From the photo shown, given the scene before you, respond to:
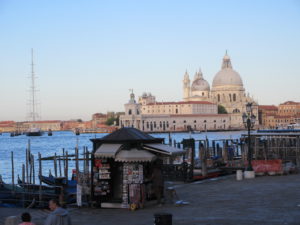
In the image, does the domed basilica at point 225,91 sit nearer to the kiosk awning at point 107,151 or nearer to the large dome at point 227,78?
the large dome at point 227,78

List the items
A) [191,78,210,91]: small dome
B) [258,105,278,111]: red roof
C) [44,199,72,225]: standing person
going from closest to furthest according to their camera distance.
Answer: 1. [44,199,72,225]: standing person
2. [191,78,210,91]: small dome
3. [258,105,278,111]: red roof

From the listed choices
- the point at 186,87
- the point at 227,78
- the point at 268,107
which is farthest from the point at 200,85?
the point at 268,107

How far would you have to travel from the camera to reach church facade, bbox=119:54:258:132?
125 metres

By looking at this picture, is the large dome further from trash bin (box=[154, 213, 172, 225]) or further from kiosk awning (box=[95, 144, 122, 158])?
trash bin (box=[154, 213, 172, 225])

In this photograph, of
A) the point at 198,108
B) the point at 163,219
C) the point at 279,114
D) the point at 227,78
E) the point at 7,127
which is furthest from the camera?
the point at 7,127

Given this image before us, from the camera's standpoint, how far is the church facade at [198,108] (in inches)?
4929

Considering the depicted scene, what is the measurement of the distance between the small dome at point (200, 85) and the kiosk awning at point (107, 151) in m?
130

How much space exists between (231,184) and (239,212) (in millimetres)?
4475

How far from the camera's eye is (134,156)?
11.1 metres

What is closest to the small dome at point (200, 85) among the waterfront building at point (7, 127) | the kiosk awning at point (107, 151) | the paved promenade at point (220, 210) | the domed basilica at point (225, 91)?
the domed basilica at point (225, 91)

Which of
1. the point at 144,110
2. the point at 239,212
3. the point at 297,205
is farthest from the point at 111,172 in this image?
the point at 144,110

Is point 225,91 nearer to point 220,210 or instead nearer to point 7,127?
point 7,127

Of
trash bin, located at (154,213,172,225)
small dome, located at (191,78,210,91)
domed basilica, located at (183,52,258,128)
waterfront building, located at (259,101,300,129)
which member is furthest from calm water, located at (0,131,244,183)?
small dome, located at (191,78,210,91)

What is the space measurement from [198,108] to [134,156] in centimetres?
12261
